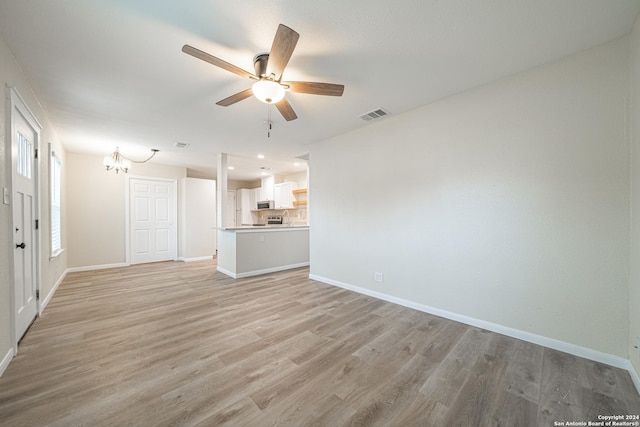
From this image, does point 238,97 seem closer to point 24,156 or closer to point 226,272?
point 24,156

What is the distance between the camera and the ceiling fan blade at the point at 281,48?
5.00ft

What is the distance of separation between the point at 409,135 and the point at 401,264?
1716mm

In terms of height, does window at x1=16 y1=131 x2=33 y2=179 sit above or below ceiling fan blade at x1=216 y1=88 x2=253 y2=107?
below

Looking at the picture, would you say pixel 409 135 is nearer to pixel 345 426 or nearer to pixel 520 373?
pixel 520 373

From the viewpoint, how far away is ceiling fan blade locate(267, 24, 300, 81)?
1.52 m

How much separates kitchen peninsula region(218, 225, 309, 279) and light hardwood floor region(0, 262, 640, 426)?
1.76 metres

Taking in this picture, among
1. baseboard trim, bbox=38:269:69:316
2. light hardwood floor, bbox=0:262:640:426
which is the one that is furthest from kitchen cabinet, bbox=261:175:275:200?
light hardwood floor, bbox=0:262:640:426

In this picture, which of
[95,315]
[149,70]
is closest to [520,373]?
[149,70]

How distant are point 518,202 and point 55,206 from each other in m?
6.54

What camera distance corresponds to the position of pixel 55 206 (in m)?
4.00

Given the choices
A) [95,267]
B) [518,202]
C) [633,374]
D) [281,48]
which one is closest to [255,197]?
[95,267]

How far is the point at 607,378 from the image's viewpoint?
179 centimetres

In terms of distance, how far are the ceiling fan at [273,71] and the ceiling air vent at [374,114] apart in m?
1.22

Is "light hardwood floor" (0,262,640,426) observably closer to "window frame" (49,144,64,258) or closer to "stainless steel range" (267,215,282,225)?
"window frame" (49,144,64,258)
